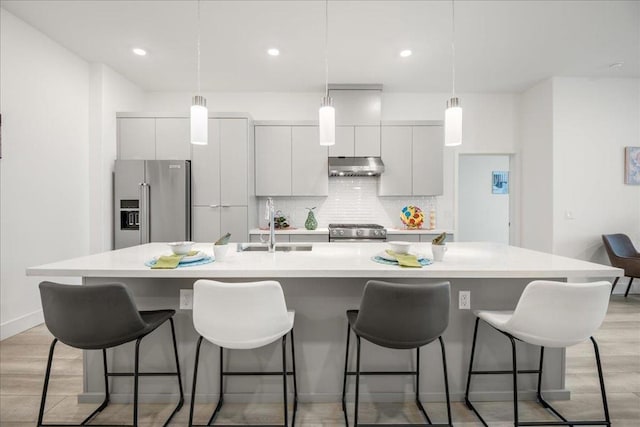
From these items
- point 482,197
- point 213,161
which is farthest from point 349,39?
point 482,197

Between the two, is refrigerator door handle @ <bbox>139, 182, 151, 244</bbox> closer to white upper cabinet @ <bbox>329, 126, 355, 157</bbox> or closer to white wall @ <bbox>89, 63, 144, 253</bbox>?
white wall @ <bbox>89, 63, 144, 253</bbox>

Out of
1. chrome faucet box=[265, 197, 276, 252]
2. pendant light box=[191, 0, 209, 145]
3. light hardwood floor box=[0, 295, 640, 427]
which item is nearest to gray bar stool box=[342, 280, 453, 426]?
light hardwood floor box=[0, 295, 640, 427]

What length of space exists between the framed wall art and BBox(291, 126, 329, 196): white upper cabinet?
4.01 m

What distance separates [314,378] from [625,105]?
539cm

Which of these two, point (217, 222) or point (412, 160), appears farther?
point (412, 160)

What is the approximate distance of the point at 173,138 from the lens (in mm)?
4230

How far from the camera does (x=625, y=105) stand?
4469 mm

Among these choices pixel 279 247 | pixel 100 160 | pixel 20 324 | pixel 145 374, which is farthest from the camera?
pixel 100 160

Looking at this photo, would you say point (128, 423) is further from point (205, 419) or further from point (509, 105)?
point (509, 105)

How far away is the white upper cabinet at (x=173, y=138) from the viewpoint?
4223 mm

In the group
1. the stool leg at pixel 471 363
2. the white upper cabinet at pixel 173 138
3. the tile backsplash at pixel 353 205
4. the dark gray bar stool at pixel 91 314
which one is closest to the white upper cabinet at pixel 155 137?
the white upper cabinet at pixel 173 138

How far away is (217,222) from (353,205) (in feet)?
6.37

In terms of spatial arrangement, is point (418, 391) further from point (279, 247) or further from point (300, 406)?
point (279, 247)

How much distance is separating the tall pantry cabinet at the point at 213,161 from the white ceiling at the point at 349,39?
0.65 m
